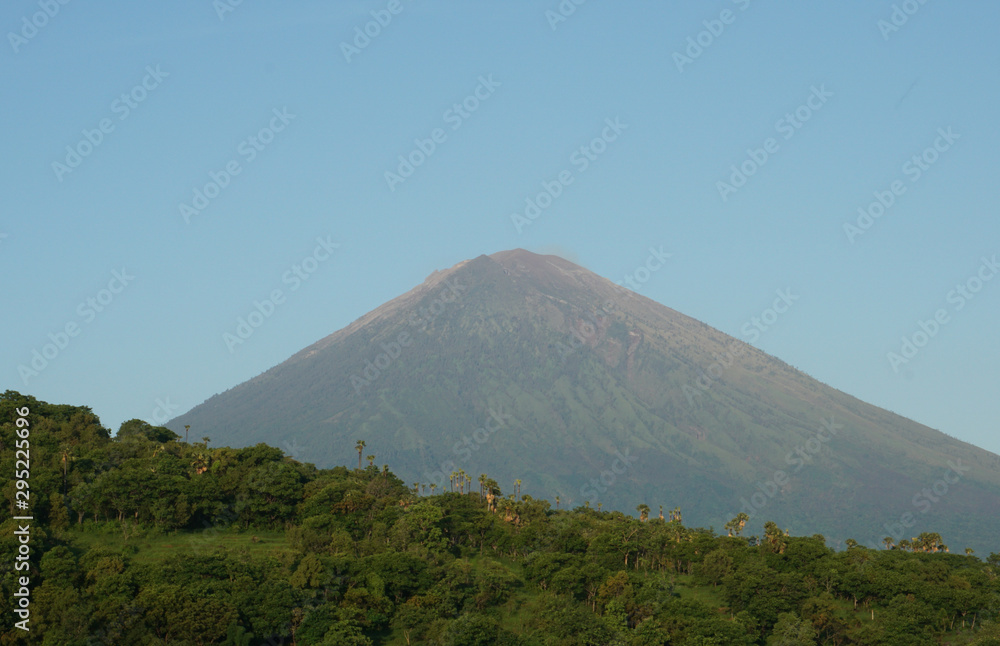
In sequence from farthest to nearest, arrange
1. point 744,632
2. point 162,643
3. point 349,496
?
1. point 349,496
2. point 744,632
3. point 162,643

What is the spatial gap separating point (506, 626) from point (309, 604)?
598 inches

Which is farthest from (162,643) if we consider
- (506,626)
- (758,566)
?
(758,566)

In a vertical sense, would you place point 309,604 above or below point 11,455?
below

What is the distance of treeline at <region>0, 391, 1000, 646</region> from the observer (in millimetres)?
74062

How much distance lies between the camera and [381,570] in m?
82.7

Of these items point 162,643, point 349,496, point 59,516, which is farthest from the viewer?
point 349,496

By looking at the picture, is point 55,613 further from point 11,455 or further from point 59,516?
point 11,455

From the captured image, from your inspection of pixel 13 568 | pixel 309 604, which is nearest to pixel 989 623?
pixel 309 604

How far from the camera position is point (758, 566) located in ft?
291

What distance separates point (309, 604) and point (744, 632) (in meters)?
31.2

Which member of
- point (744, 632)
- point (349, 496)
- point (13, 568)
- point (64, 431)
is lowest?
point (744, 632)

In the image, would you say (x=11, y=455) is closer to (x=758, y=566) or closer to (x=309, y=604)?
(x=309, y=604)

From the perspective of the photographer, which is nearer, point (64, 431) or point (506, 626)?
point (506, 626)

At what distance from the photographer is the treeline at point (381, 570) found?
243ft
